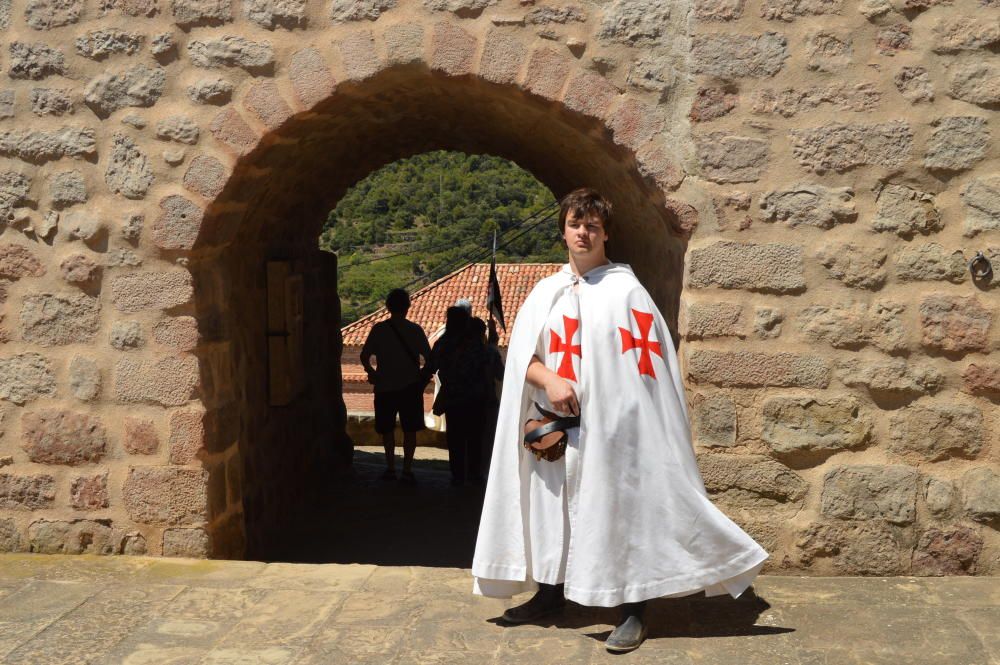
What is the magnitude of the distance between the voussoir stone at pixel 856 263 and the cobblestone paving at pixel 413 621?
1.13 m

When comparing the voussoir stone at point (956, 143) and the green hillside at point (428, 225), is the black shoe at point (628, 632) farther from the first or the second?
the green hillside at point (428, 225)

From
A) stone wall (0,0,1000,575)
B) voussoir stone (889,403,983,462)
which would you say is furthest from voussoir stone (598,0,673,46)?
voussoir stone (889,403,983,462)

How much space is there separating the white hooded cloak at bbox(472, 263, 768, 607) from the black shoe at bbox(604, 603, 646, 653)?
0.07m

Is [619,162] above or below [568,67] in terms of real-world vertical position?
below

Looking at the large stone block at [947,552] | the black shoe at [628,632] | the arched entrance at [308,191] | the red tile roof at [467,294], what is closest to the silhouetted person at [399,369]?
the arched entrance at [308,191]

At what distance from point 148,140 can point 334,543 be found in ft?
8.83

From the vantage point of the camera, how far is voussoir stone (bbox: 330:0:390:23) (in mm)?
4230

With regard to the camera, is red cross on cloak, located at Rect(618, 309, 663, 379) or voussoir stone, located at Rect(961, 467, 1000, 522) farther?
voussoir stone, located at Rect(961, 467, 1000, 522)

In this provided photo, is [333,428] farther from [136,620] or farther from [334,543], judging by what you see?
[136,620]

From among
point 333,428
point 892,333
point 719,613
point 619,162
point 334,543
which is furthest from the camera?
point 333,428

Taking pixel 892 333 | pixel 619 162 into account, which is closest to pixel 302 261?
pixel 619 162

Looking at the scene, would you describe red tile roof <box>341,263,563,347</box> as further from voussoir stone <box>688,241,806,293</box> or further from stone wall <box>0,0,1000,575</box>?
voussoir stone <box>688,241,806,293</box>

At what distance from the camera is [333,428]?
766cm

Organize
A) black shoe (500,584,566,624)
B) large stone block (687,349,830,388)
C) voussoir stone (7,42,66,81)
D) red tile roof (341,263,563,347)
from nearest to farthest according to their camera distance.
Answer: black shoe (500,584,566,624) → large stone block (687,349,830,388) → voussoir stone (7,42,66,81) → red tile roof (341,263,563,347)
